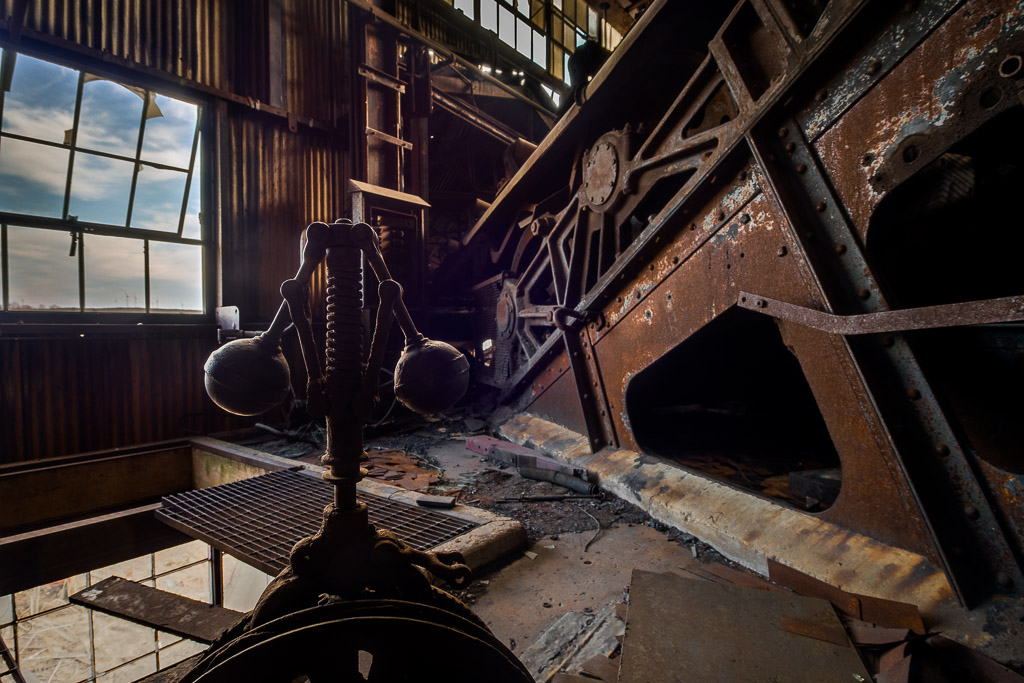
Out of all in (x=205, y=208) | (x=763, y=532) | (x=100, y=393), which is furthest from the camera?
(x=205, y=208)

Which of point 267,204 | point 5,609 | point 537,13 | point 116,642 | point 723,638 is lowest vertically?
point 116,642

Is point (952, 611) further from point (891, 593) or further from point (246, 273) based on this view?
point (246, 273)

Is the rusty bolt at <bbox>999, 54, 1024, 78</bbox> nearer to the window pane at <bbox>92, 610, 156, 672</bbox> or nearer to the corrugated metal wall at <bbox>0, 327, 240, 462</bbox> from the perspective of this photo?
the corrugated metal wall at <bbox>0, 327, 240, 462</bbox>

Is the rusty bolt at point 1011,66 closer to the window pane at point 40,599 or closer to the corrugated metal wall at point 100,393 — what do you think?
the corrugated metal wall at point 100,393

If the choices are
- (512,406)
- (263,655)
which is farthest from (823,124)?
(512,406)

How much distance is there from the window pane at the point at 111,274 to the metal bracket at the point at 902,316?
683 cm

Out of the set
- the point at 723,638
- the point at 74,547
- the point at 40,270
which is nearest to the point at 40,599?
the point at 40,270

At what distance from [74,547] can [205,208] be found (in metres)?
4.57

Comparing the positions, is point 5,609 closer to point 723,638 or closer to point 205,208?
point 205,208

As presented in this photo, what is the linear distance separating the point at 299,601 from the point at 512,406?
477 cm

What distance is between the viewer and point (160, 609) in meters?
1.89

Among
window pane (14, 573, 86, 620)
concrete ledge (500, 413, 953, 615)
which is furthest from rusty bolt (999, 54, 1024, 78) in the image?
window pane (14, 573, 86, 620)

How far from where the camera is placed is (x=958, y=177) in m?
2.11

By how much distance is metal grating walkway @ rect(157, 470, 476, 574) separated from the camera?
262cm
